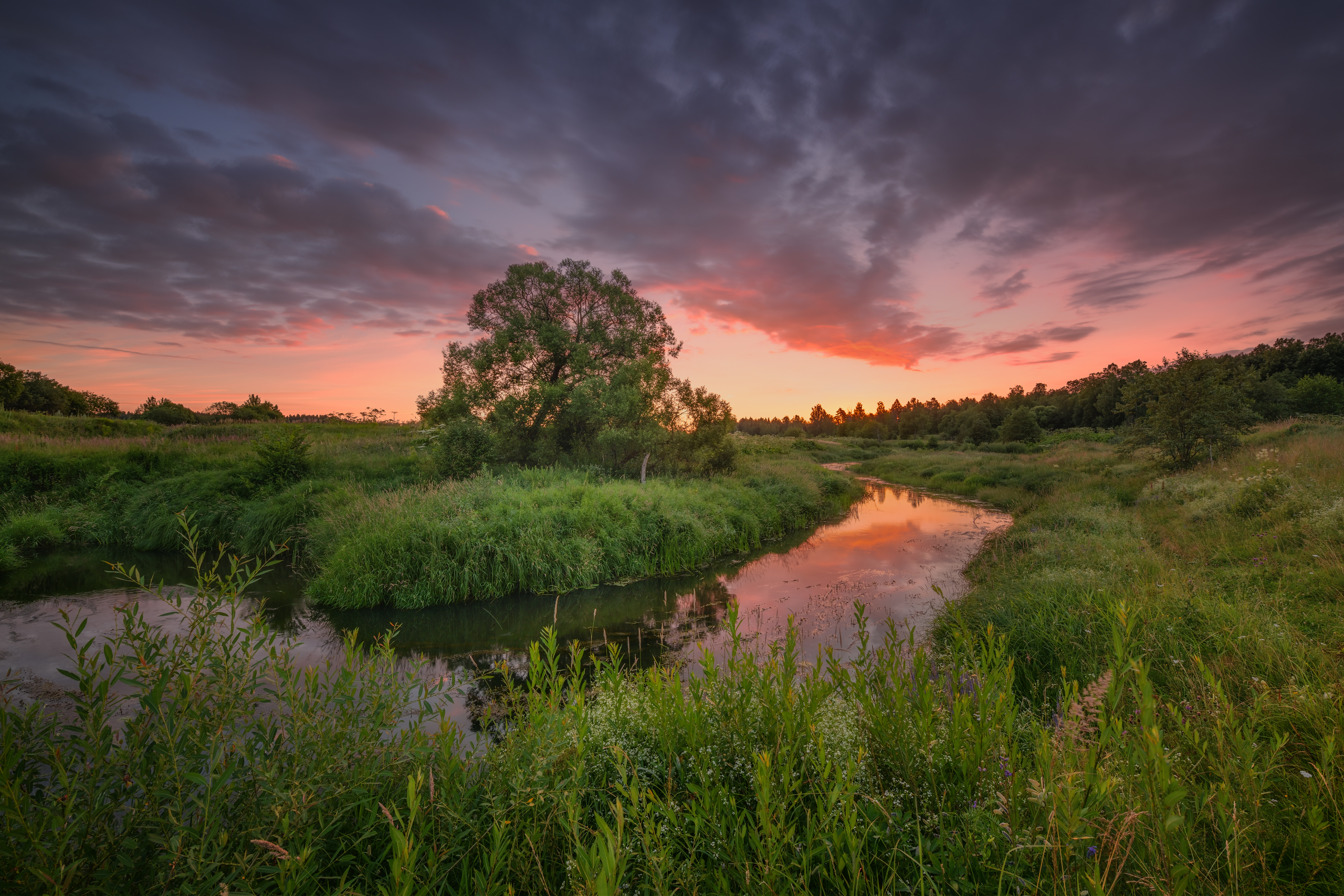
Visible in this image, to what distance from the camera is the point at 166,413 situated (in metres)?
35.1

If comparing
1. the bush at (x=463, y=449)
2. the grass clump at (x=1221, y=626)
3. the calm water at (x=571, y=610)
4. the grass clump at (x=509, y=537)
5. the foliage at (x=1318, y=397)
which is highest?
the foliage at (x=1318, y=397)

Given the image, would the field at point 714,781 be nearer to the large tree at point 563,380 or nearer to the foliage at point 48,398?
the large tree at point 563,380

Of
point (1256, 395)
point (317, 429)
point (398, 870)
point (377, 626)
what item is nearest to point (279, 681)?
point (398, 870)

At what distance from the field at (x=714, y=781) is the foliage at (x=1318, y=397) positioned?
5077 centimetres

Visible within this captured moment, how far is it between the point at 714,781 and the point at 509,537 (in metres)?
9.43

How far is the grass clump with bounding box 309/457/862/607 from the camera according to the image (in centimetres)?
1037

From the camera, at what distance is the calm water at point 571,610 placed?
793cm

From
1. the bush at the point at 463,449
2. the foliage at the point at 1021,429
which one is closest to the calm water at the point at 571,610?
the bush at the point at 463,449

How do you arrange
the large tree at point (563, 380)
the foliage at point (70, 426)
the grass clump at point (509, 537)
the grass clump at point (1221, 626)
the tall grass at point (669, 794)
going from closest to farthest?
1. the tall grass at point (669, 794)
2. the grass clump at point (1221, 626)
3. the grass clump at point (509, 537)
4. the large tree at point (563, 380)
5. the foliage at point (70, 426)

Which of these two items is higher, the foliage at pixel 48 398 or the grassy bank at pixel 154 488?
the foliage at pixel 48 398

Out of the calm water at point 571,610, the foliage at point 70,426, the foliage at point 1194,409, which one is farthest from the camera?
the foliage at point 70,426

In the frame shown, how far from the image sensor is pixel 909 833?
2564 mm

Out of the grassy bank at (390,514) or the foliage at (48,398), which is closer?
the grassy bank at (390,514)

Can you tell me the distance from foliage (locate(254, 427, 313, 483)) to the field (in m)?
16.8
